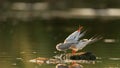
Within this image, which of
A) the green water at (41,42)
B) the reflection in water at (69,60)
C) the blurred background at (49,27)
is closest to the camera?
the reflection in water at (69,60)

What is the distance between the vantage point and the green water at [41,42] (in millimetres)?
15828

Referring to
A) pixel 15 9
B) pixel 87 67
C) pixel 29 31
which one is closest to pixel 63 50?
pixel 87 67

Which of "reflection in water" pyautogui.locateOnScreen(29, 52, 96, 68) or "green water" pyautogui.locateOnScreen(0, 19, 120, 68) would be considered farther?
"green water" pyautogui.locateOnScreen(0, 19, 120, 68)

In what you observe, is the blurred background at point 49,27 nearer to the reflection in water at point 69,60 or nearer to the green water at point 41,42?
the green water at point 41,42

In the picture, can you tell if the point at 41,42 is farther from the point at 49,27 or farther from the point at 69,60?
the point at 49,27

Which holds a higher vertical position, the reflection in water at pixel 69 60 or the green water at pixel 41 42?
the green water at pixel 41 42

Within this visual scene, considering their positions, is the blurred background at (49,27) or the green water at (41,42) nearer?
the green water at (41,42)

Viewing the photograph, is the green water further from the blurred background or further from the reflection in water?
the reflection in water

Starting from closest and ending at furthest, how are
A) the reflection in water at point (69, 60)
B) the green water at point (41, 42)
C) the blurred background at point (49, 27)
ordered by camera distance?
1. the reflection in water at point (69, 60)
2. the green water at point (41, 42)
3. the blurred background at point (49, 27)

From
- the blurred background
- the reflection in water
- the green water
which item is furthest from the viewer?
the blurred background

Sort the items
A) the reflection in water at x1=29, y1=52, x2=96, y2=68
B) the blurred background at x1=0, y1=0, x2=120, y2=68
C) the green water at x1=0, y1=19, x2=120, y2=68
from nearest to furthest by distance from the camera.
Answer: the reflection in water at x1=29, y1=52, x2=96, y2=68, the green water at x1=0, y1=19, x2=120, y2=68, the blurred background at x1=0, y1=0, x2=120, y2=68

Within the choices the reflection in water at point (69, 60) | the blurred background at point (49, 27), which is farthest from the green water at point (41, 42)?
the reflection in water at point (69, 60)

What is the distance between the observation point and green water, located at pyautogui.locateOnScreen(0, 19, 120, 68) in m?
15.8

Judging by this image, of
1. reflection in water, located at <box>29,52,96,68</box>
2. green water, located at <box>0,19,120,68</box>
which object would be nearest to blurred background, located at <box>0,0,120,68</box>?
green water, located at <box>0,19,120,68</box>
